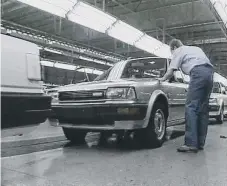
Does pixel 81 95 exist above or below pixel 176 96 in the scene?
above

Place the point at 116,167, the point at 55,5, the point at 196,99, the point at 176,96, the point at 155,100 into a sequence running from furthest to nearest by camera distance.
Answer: the point at 55,5 < the point at 176,96 < the point at 155,100 < the point at 196,99 < the point at 116,167

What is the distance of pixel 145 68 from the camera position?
526 centimetres

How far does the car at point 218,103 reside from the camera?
880cm

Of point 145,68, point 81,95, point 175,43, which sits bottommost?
point 81,95

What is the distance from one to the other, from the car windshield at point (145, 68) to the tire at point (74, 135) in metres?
1.28

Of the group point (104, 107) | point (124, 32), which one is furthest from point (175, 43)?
point (124, 32)

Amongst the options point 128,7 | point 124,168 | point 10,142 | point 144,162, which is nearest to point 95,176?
point 124,168

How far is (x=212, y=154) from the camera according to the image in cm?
381

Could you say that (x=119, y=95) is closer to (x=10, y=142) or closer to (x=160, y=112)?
(x=160, y=112)

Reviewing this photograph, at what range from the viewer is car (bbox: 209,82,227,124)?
8797 millimetres

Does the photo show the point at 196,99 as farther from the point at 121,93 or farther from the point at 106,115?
the point at 106,115

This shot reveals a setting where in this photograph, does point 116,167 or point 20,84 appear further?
point 116,167

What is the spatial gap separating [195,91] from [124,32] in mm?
4316

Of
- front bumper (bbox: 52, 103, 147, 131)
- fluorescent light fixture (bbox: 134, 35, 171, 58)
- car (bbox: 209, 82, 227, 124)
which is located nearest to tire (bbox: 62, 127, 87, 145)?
front bumper (bbox: 52, 103, 147, 131)
